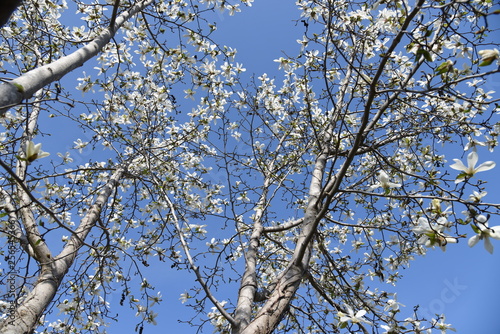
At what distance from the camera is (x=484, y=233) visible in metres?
1.62

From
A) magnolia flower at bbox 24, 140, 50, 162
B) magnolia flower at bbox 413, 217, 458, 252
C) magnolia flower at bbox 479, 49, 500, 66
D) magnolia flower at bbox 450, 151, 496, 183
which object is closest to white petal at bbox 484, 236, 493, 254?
magnolia flower at bbox 413, 217, 458, 252

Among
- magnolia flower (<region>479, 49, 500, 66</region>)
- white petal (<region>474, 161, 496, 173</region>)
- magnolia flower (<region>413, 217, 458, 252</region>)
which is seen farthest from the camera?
A: magnolia flower (<region>413, 217, 458, 252</region>)

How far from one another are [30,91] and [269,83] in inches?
129

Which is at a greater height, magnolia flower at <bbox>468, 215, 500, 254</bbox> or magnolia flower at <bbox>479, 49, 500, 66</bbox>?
magnolia flower at <bbox>479, 49, 500, 66</bbox>

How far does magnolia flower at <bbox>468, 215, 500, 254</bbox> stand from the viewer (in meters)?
1.59

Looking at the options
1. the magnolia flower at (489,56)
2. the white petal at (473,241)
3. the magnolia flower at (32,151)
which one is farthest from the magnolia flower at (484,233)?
the magnolia flower at (32,151)

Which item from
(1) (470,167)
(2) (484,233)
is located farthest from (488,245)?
(1) (470,167)

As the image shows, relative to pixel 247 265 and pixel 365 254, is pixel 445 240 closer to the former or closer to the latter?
pixel 247 265

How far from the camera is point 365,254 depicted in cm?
375

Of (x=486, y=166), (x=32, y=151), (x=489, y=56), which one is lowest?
(x=32, y=151)

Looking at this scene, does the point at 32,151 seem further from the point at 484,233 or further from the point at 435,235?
the point at 484,233

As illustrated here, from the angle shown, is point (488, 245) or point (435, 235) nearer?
point (488, 245)

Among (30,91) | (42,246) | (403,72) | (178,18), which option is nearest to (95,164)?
(42,246)

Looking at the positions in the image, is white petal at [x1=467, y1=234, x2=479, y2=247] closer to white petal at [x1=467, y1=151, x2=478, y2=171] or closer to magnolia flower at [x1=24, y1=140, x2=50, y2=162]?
white petal at [x1=467, y1=151, x2=478, y2=171]
